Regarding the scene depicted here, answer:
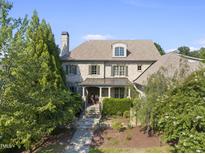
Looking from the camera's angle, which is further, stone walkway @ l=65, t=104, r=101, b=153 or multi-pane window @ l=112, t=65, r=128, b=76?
multi-pane window @ l=112, t=65, r=128, b=76

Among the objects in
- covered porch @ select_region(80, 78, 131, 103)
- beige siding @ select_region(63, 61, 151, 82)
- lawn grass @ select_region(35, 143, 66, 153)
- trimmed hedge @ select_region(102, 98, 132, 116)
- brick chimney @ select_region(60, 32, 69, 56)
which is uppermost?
brick chimney @ select_region(60, 32, 69, 56)

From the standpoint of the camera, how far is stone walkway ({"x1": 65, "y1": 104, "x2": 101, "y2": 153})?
1836cm

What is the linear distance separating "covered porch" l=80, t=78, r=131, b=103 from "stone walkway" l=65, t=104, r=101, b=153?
2.47 m

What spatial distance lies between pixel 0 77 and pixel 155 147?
10800 millimetres

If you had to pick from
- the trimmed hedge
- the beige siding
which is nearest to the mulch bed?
the trimmed hedge

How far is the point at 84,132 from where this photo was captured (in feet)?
71.5

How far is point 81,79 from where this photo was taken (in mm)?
33188

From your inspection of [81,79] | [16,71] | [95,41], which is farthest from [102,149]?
[95,41]

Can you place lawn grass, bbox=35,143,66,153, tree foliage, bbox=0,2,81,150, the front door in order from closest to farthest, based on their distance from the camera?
tree foliage, bbox=0,2,81,150
lawn grass, bbox=35,143,66,153
the front door

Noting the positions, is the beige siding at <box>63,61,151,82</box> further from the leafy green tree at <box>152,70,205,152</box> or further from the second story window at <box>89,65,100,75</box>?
the leafy green tree at <box>152,70,205,152</box>

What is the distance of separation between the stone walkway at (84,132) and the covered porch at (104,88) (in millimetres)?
2474

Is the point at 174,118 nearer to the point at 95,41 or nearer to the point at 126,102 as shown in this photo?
the point at 126,102

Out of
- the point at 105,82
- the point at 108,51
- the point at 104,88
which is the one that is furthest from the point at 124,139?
the point at 108,51

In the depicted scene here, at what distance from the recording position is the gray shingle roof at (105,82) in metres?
30.9
